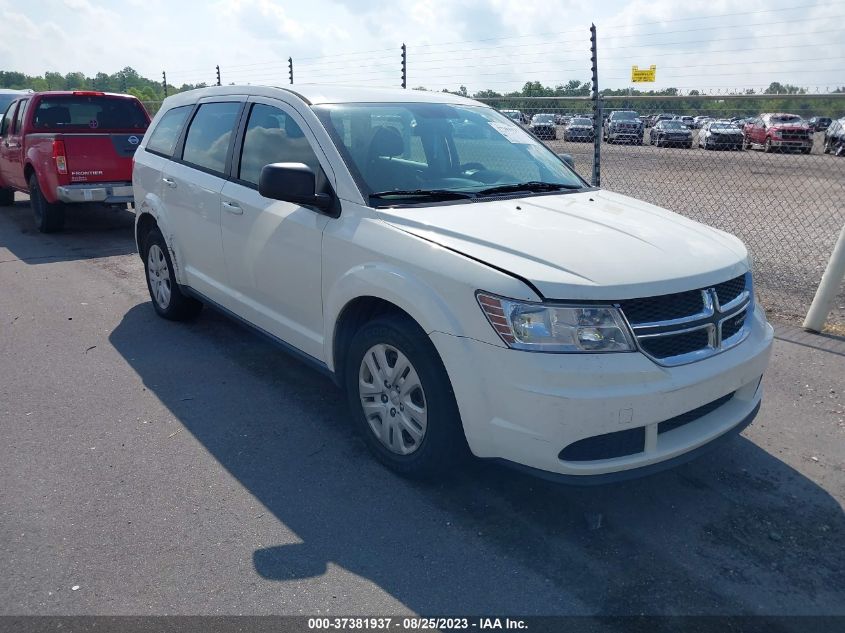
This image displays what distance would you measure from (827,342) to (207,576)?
4712 millimetres

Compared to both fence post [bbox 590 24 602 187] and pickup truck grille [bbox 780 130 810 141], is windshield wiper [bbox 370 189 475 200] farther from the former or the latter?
pickup truck grille [bbox 780 130 810 141]

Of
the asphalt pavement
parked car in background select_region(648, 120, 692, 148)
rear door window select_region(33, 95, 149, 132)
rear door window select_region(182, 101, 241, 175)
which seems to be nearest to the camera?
the asphalt pavement

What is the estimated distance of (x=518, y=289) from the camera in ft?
9.14

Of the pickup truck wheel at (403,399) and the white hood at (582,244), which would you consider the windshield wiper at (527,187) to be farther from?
the pickup truck wheel at (403,399)

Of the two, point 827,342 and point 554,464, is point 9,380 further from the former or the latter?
point 827,342

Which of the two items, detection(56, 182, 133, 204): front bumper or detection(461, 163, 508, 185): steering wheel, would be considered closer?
detection(461, 163, 508, 185): steering wheel

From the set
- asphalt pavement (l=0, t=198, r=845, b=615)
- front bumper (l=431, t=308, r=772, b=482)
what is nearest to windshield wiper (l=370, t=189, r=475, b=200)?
front bumper (l=431, t=308, r=772, b=482)

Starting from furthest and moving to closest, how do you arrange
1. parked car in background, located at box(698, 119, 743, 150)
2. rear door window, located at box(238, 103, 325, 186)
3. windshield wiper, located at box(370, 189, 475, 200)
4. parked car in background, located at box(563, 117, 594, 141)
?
parked car in background, located at box(563, 117, 594, 141), parked car in background, located at box(698, 119, 743, 150), rear door window, located at box(238, 103, 325, 186), windshield wiper, located at box(370, 189, 475, 200)

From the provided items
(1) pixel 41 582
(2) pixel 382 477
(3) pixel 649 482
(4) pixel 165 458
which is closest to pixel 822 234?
(3) pixel 649 482

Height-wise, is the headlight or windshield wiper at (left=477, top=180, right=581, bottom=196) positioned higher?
windshield wiper at (left=477, top=180, right=581, bottom=196)

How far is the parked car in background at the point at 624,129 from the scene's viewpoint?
34.7 ft

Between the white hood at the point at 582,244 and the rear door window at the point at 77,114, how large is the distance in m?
8.25

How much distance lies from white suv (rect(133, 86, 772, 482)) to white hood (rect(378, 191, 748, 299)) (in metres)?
0.01

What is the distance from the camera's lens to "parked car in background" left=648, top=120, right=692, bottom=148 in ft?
36.6
